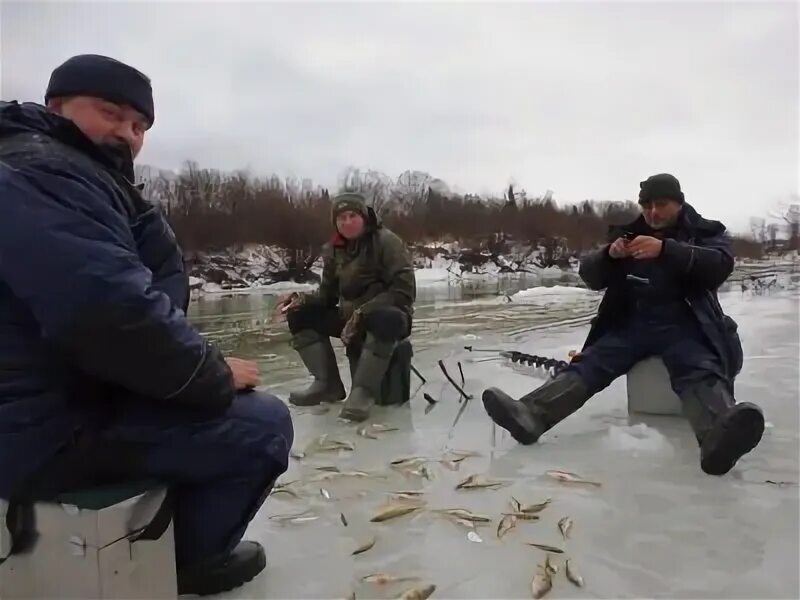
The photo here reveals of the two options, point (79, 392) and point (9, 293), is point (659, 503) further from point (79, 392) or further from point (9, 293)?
point (9, 293)

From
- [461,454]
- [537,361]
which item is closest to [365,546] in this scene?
[461,454]

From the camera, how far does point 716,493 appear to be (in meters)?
2.73

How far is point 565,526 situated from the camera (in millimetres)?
2434

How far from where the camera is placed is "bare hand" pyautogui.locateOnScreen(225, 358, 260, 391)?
1.97 m

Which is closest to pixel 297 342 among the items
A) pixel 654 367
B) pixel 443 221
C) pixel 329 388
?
pixel 329 388

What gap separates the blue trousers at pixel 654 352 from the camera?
11.5 feet

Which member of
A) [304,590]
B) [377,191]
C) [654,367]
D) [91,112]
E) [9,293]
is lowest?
[304,590]

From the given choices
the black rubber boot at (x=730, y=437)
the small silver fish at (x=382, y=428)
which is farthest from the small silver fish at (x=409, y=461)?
the black rubber boot at (x=730, y=437)

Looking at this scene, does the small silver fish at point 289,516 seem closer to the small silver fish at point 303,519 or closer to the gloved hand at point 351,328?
the small silver fish at point 303,519

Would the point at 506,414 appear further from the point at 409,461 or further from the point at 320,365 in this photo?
the point at 320,365

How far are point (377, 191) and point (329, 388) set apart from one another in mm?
46194

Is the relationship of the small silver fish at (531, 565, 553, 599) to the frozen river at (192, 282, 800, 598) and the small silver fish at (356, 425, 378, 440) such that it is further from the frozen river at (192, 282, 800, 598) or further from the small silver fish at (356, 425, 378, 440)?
the small silver fish at (356, 425, 378, 440)

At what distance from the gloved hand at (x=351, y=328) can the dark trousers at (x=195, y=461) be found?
236cm

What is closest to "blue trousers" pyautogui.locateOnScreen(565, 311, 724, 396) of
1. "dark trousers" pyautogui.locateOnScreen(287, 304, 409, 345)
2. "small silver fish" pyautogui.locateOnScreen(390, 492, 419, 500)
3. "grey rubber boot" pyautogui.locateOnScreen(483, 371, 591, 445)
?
"grey rubber boot" pyautogui.locateOnScreen(483, 371, 591, 445)
